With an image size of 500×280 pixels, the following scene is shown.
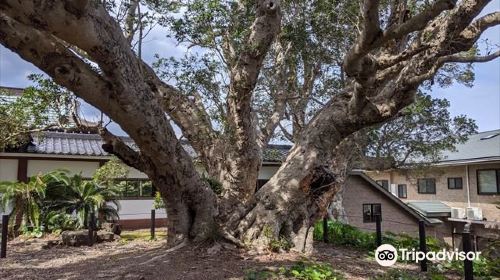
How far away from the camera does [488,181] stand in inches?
804

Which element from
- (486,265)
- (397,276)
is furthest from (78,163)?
(486,265)

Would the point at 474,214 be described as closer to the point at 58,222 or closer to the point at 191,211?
the point at 191,211

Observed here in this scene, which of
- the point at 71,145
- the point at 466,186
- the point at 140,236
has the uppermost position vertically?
the point at 71,145

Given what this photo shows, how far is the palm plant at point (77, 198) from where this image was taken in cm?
1085

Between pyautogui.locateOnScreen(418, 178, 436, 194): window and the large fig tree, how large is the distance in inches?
667

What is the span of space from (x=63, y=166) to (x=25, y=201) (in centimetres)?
447

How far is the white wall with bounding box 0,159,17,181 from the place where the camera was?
1391cm

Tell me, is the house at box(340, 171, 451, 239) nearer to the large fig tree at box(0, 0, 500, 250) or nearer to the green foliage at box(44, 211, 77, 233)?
the large fig tree at box(0, 0, 500, 250)

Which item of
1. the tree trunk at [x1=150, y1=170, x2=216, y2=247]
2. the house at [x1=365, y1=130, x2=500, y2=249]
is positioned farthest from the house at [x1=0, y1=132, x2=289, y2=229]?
the house at [x1=365, y1=130, x2=500, y2=249]

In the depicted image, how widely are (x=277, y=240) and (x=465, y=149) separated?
18.7m

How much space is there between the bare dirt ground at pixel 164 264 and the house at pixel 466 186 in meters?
12.1

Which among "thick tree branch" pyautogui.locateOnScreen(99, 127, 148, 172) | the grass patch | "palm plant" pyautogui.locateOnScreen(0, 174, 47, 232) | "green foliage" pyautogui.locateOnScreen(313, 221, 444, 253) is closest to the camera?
"thick tree branch" pyautogui.locateOnScreen(99, 127, 148, 172)

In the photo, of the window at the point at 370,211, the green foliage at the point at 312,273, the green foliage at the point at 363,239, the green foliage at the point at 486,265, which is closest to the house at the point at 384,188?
the window at the point at 370,211

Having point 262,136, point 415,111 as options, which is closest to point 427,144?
point 415,111
